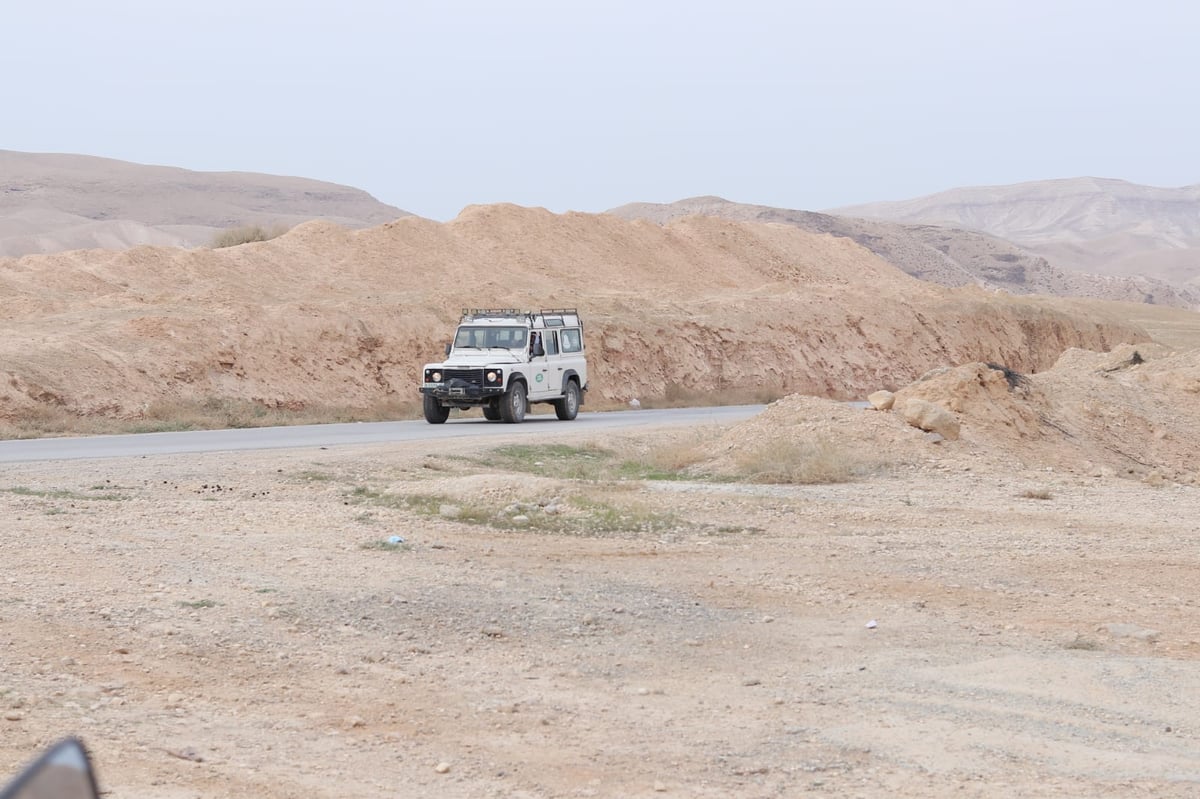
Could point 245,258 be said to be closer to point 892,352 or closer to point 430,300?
point 430,300

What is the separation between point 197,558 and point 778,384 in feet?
137

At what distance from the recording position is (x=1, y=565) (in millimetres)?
10727

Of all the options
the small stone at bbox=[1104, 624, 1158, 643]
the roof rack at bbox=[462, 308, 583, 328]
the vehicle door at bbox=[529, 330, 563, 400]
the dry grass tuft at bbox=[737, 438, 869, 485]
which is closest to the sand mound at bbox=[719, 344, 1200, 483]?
the dry grass tuft at bbox=[737, 438, 869, 485]

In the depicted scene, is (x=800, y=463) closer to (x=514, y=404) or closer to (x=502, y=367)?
(x=502, y=367)

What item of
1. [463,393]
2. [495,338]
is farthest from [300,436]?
[495,338]

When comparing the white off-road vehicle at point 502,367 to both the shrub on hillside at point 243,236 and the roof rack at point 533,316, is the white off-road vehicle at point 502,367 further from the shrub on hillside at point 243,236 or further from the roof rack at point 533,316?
the shrub on hillside at point 243,236

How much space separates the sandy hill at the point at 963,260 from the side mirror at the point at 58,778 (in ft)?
399

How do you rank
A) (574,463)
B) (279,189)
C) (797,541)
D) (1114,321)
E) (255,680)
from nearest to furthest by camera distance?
1. (255,680)
2. (797,541)
3. (574,463)
4. (1114,321)
5. (279,189)

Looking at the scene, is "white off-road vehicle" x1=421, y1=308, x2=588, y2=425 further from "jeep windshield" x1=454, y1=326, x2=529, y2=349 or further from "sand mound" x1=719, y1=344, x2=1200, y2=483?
"sand mound" x1=719, y1=344, x2=1200, y2=483

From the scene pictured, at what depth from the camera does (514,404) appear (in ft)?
94.6

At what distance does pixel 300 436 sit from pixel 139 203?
416 feet

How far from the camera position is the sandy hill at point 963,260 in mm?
126688

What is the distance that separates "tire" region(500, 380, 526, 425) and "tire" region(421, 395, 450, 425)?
4.36 feet

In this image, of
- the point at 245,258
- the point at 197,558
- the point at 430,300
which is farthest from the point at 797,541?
the point at 245,258
